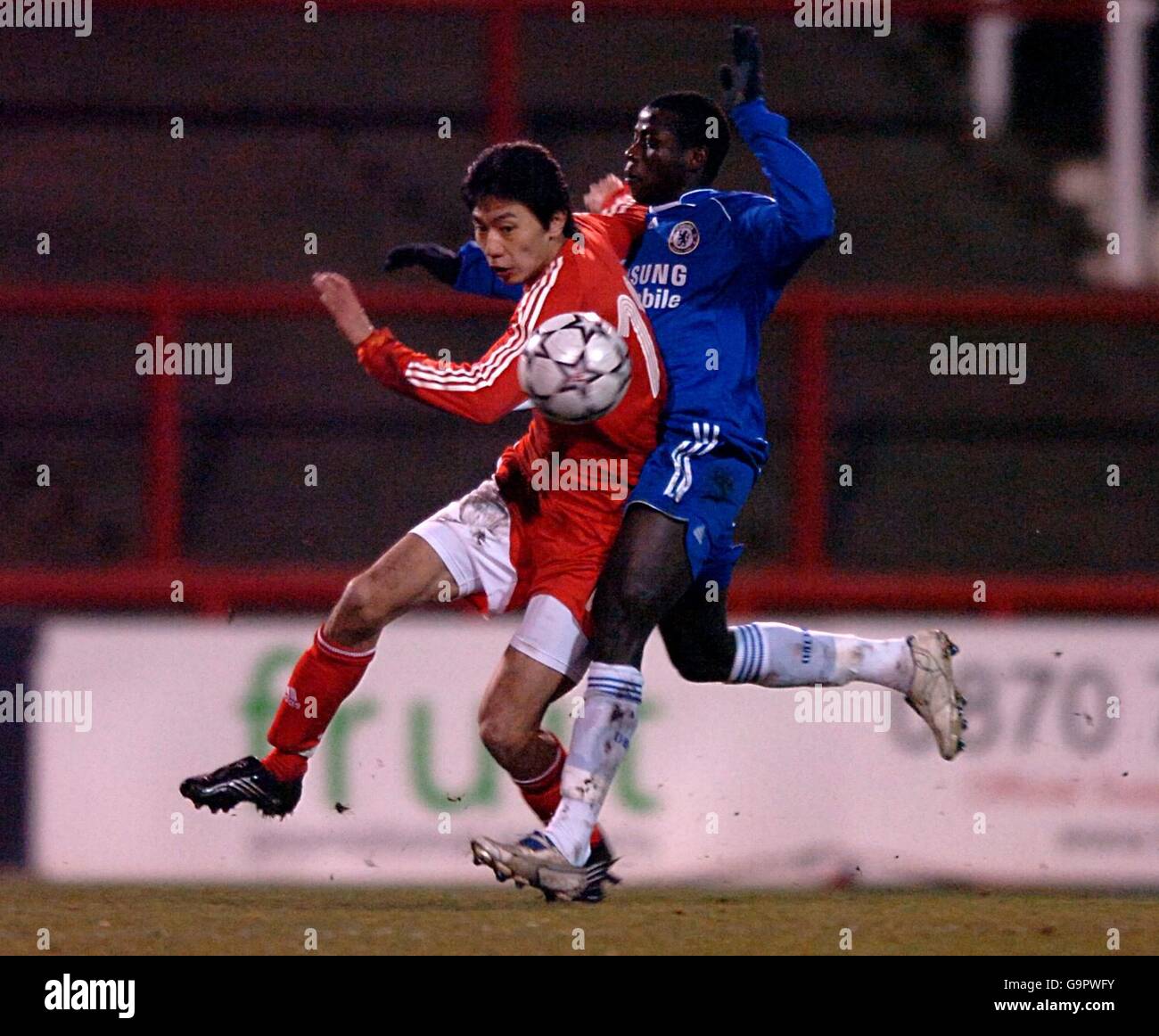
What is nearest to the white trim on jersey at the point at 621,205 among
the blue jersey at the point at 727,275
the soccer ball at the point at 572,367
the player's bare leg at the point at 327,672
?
the blue jersey at the point at 727,275

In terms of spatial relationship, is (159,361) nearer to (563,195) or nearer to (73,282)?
(73,282)

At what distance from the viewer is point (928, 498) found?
8.00m

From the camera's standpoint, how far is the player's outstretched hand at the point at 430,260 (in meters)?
5.78

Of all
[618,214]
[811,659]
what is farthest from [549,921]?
[618,214]

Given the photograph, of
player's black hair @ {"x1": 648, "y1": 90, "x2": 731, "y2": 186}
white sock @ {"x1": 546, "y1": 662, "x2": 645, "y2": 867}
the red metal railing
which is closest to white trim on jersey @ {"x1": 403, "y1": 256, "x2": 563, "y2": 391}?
player's black hair @ {"x1": 648, "y1": 90, "x2": 731, "y2": 186}

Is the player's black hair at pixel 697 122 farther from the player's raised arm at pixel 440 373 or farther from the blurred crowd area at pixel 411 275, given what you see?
the blurred crowd area at pixel 411 275

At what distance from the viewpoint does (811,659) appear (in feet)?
19.5

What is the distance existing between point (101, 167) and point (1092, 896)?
5.21 meters

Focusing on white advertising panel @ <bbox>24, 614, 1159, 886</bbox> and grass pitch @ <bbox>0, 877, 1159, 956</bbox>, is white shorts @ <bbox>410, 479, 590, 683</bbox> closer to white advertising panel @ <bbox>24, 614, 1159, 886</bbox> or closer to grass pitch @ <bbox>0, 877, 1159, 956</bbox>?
grass pitch @ <bbox>0, 877, 1159, 956</bbox>

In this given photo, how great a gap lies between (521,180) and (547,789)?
1.54 meters

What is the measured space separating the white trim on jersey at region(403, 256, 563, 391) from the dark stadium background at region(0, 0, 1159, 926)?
226 cm

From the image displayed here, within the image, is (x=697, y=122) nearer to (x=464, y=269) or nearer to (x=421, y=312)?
(x=464, y=269)

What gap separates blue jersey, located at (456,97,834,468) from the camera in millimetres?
5461

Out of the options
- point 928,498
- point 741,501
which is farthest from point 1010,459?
point 741,501
